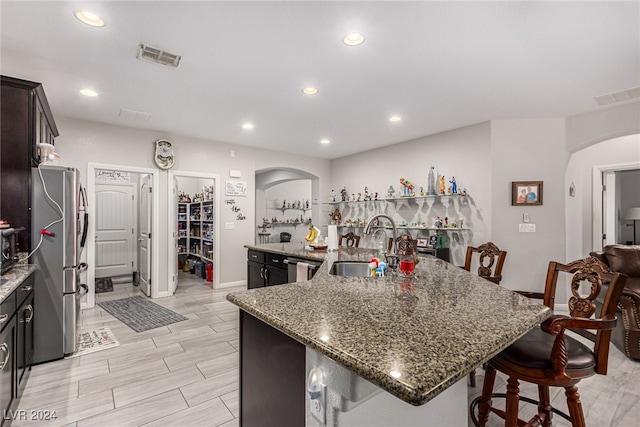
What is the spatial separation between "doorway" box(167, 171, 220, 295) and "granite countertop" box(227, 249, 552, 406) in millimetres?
4103

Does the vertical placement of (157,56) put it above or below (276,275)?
above

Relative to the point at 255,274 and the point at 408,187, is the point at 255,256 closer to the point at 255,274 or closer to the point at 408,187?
the point at 255,274

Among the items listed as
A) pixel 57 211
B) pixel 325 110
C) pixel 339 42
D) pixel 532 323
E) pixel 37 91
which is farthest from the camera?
pixel 325 110

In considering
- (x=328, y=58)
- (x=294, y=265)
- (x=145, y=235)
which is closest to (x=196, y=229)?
(x=145, y=235)

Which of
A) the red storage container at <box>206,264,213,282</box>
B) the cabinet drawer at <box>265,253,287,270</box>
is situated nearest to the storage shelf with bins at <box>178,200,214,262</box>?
the red storage container at <box>206,264,213,282</box>

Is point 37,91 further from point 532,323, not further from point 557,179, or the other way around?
point 557,179

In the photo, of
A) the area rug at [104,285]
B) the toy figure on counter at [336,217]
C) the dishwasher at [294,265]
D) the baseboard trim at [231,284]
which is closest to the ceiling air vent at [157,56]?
the dishwasher at [294,265]

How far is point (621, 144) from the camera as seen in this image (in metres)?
4.73

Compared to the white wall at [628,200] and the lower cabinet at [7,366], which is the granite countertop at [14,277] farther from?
the white wall at [628,200]

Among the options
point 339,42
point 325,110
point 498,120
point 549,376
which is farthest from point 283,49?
point 498,120

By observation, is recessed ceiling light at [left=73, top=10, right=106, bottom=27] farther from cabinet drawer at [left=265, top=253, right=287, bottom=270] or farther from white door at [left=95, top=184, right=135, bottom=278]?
white door at [left=95, top=184, right=135, bottom=278]

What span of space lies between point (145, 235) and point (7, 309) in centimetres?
338

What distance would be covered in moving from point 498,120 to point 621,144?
2171 mm

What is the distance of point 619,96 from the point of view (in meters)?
3.37
